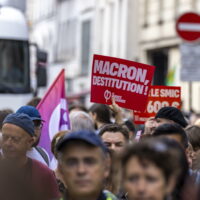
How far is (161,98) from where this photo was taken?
11.8m

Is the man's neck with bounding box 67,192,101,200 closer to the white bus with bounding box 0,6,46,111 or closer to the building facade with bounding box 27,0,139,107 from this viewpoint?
Answer: the white bus with bounding box 0,6,46,111

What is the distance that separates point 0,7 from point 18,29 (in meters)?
0.72

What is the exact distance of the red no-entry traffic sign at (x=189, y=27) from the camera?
16.1 metres

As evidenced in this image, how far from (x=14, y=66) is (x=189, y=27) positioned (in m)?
3.61

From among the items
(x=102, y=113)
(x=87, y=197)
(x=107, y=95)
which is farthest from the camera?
(x=102, y=113)

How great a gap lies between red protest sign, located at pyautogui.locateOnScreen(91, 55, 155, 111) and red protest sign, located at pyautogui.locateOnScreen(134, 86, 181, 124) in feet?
4.52

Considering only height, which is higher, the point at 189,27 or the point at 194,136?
the point at 189,27

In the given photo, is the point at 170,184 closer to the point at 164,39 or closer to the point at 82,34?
the point at 164,39

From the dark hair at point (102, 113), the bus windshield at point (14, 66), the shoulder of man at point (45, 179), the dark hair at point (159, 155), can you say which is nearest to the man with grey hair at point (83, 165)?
the dark hair at point (159, 155)

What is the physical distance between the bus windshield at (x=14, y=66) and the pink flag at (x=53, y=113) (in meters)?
5.78

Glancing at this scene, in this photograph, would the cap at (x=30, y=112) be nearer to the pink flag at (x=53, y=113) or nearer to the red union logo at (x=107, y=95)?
the red union logo at (x=107, y=95)

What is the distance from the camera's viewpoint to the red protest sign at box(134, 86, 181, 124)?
11797 millimetres

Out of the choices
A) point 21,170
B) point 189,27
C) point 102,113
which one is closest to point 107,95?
point 102,113

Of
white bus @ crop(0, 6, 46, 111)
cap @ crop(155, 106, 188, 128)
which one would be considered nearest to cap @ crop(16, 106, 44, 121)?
cap @ crop(155, 106, 188, 128)
